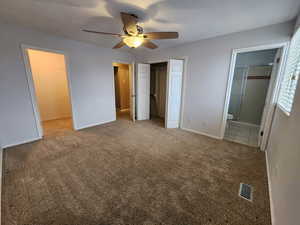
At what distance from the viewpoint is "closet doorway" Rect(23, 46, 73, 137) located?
12.5ft

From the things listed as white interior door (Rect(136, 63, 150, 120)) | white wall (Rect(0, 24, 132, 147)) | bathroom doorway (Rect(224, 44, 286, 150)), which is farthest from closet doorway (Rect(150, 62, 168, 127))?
bathroom doorway (Rect(224, 44, 286, 150))

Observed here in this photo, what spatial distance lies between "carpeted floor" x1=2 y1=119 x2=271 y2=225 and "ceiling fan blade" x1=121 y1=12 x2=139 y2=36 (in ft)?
6.91

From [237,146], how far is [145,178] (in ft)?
7.15

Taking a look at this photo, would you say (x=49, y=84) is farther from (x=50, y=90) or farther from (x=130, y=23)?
(x=130, y=23)

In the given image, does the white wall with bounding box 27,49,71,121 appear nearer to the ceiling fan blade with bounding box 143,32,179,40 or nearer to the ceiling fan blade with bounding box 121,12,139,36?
the ceiling fan blade with bounding box 121,12,139,36

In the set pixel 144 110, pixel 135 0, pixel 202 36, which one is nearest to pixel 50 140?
pixel 144 110

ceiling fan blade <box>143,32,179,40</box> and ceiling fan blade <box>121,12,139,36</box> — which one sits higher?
ceiling fan blade <box>121,12,139,36</box>

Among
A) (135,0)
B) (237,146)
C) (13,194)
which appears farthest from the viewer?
(237,146)

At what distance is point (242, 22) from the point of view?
2.12 meters

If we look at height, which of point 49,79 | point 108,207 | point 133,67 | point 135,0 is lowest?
point 108,207

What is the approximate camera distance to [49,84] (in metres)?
4.17

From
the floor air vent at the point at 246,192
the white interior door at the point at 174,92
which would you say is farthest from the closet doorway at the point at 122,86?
the floor air vent at the point at 246,192

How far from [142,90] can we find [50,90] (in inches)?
124

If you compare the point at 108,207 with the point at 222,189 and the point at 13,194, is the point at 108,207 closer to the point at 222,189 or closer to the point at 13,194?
the point at 13,194
